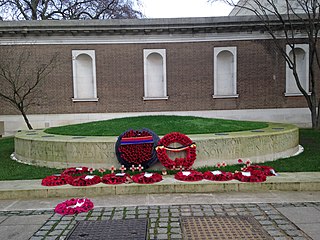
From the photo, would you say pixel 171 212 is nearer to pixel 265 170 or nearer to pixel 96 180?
pixel 96 180

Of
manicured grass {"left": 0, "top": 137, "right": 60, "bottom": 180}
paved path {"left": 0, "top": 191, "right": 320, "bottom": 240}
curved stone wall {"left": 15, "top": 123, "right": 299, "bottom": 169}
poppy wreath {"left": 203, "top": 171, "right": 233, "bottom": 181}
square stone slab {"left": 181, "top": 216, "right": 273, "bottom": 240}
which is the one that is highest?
curved stone wall {"left": 15, "top": 123, "right": 299, "bottom": 169}

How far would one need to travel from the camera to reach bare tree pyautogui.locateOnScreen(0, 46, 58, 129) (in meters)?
18.0

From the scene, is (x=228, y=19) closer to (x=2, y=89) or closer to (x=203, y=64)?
(x=203, y=64)

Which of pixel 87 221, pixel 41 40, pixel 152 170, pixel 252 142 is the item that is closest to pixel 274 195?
pixel 252 142

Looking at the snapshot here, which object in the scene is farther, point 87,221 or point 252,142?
point 252,142

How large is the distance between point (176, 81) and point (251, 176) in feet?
42.2

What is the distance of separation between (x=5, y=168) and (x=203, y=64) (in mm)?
13468

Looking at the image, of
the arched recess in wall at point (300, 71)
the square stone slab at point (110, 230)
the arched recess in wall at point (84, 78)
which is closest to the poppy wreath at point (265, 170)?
the square stone slab at point (110, 230)

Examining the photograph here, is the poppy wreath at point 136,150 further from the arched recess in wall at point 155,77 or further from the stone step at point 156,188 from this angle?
the arched recess in wall at point 155,77

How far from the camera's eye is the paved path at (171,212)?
429 cm

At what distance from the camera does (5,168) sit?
333 inches

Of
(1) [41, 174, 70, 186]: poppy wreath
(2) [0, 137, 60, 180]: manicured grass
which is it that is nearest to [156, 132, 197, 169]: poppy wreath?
(1) [41, 174, 70, 186]: poppy wreath

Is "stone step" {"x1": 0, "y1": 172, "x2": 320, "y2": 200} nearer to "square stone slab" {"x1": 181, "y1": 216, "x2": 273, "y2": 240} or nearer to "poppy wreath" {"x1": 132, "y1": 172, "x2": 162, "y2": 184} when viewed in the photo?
"poppy wreath" {"x1": 132, "y1": 172, "x2": 162, "y2": 184}

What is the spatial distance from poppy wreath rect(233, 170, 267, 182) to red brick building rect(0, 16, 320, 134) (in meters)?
12.2
